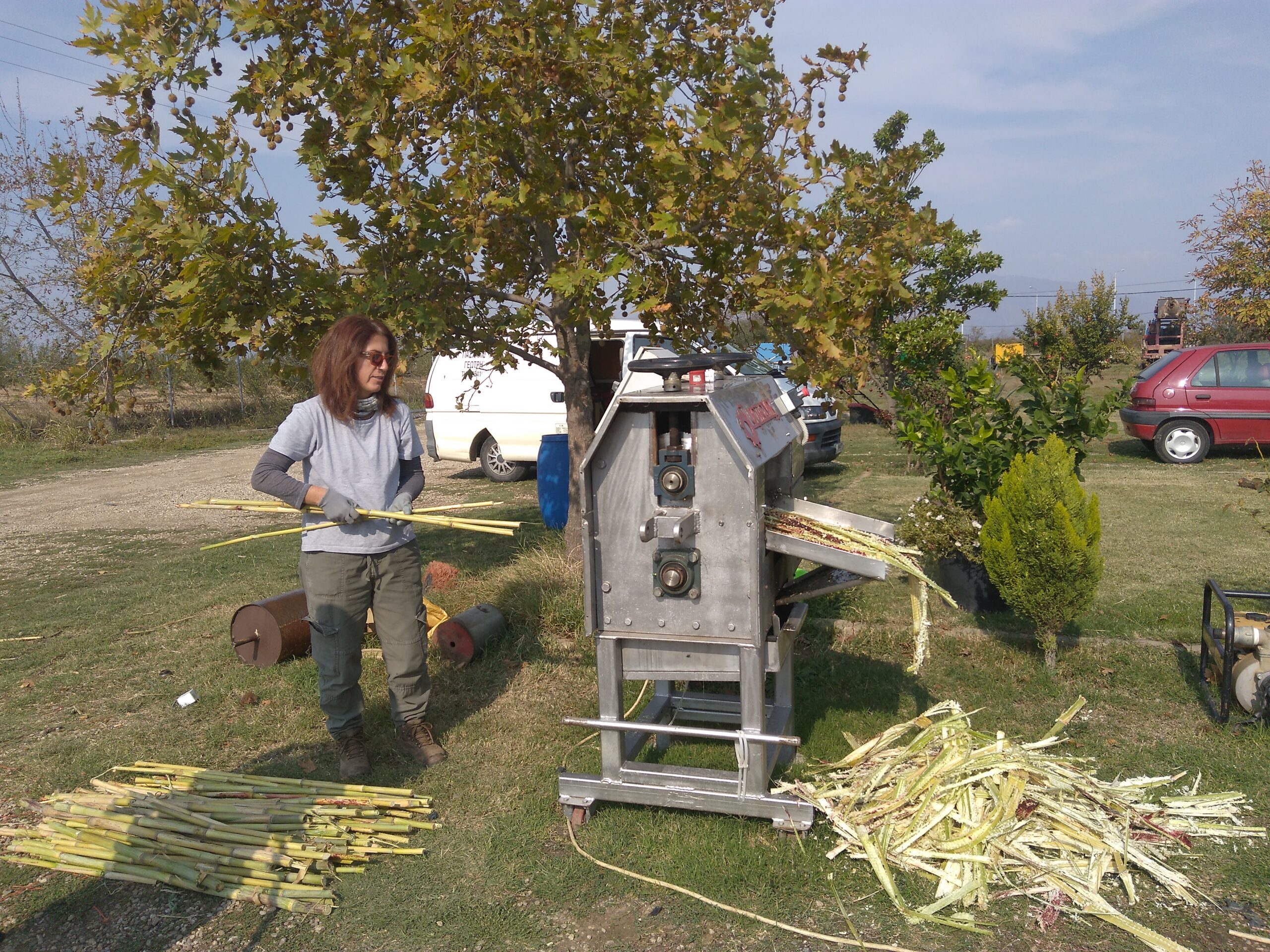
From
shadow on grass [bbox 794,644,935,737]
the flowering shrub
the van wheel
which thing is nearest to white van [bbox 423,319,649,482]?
the van wheel

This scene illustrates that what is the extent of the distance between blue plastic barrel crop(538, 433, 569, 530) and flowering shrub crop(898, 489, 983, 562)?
4.17m

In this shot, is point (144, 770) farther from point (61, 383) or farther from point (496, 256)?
point (496, 256)

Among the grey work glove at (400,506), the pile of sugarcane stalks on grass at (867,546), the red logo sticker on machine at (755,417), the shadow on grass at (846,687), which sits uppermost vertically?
the red logo sticker on machine at (755,417)

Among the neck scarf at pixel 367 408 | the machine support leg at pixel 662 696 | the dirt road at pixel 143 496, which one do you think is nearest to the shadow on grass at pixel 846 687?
the machine support leg at pixel 662 696

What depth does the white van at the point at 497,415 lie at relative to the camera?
13070 millimetres

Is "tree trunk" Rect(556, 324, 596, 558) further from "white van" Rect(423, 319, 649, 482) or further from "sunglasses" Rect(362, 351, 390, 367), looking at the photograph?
"white van" Rect(423, 319, 649, 482)

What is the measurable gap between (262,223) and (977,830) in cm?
479

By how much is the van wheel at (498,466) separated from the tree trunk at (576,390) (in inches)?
271

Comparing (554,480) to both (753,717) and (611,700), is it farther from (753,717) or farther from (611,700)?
(753,717)

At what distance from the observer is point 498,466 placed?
45.9ft

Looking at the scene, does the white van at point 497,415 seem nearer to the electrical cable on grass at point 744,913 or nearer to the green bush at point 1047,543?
the green bush at point 1047,543

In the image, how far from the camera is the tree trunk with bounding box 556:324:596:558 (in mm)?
6949

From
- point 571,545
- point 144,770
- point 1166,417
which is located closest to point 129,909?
point 144,770

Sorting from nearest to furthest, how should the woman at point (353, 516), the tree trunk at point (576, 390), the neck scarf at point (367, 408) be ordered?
the woman at point (353, 516), the neck scarf at point (367, 408), the tree trunk at point (576, 390)
